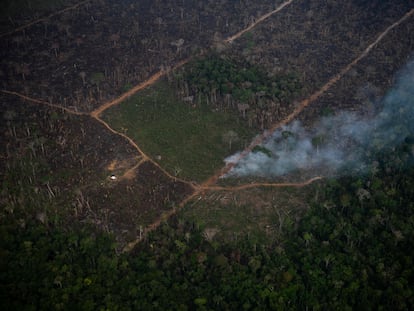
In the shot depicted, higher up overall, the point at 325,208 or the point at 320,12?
the point at 320,12

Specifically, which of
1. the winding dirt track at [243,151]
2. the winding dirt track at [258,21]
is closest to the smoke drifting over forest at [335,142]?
the winding dirt track at [243,151]

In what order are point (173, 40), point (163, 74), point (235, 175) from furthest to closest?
point (173, 40) → point (163, 74) → point (235, 175)

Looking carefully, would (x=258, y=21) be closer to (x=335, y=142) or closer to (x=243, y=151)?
(x=335, y=142)

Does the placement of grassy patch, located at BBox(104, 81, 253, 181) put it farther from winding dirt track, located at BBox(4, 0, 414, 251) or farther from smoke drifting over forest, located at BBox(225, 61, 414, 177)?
smoke drifting over forest, located at BBox(225, 61, 414, 177)

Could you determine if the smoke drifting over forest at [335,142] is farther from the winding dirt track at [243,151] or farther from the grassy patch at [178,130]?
the grassy patch at [178,130]

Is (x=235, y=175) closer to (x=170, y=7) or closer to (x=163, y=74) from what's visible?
(x=163, y=74)

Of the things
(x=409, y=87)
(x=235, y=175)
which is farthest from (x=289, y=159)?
(x=409, y=87)

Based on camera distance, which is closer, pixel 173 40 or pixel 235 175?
pixel 235 175
